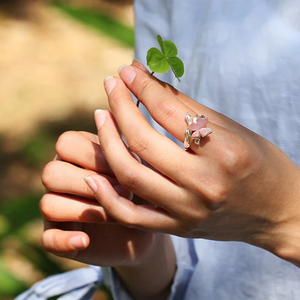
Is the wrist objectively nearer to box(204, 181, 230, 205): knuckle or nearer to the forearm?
box(204, 181, 230, 205): knuckle

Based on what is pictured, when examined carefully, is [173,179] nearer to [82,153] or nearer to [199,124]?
[199,124]

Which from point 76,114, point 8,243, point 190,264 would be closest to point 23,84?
point 76,114

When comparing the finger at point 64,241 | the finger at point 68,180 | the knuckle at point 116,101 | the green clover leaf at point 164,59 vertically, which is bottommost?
the finger at point 64,241

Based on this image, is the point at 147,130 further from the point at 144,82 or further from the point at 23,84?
the point at 23,84

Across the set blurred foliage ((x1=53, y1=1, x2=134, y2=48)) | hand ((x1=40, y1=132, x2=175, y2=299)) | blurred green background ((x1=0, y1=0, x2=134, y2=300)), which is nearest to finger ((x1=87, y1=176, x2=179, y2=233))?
hand ((x1=40, y1=132, x2=175, y2=299))

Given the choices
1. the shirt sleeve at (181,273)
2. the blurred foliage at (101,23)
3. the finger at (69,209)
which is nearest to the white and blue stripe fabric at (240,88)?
the shirt sleeve at (181,273)

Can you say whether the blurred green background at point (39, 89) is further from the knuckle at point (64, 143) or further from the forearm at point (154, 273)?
the knuckle at point (64, 143)
